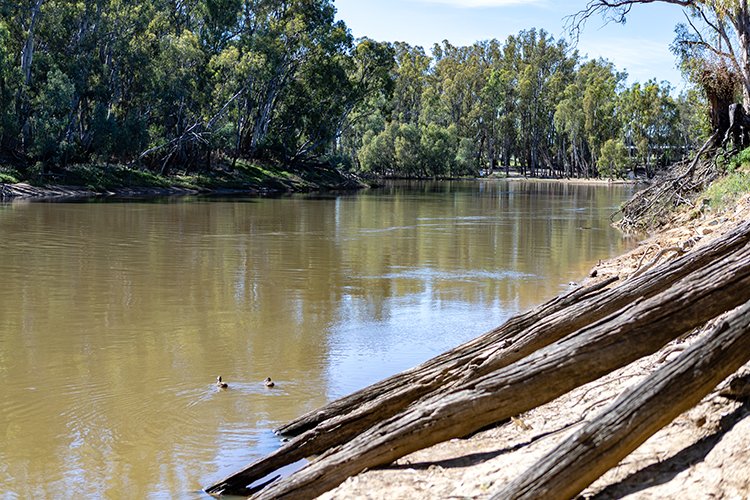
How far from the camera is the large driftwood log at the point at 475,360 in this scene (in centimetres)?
529

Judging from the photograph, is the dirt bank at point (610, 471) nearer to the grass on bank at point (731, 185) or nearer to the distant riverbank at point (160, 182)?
the grass on bank at point (731, 185)

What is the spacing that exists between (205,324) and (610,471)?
27.5 ft

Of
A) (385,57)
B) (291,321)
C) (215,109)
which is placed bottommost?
(291,321)

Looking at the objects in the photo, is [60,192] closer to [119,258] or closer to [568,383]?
[119,258]

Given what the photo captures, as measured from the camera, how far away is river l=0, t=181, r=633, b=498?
22.7ft

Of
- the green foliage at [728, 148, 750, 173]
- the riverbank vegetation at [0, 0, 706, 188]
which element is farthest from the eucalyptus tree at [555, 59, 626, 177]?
the green foliage at [728, 148, 750, 173]

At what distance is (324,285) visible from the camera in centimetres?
1588

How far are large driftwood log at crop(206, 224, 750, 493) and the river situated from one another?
0.78 metres

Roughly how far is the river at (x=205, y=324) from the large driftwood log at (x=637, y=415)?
291 cm

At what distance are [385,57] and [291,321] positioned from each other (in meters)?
58.1

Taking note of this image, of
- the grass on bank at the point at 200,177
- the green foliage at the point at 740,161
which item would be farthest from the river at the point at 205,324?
the grass on bank at the point at 200,177

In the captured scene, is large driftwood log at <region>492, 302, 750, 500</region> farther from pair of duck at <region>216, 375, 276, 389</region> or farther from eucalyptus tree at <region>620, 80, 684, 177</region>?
eucalyptus tree at <region>620, 80, 684, 177</region>

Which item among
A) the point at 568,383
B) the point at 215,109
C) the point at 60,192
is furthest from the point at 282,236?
the point at 215,109

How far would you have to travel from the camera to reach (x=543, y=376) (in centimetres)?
493
